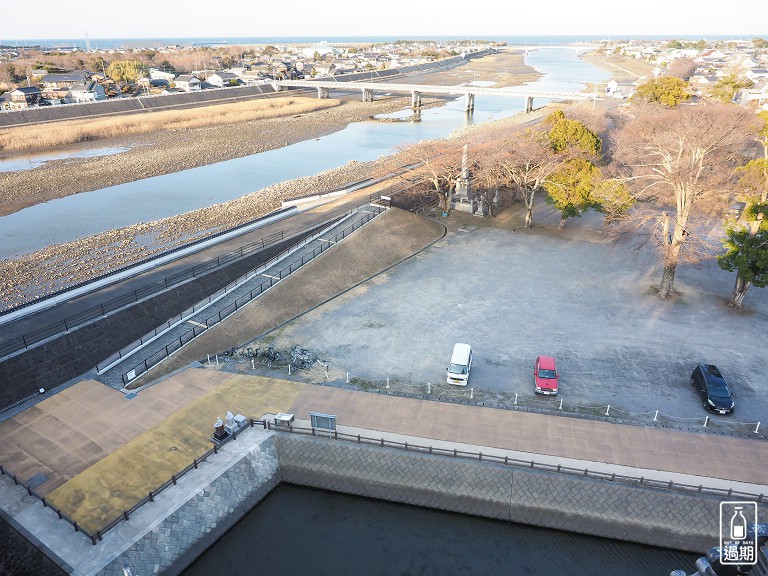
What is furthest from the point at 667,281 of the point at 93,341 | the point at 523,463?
the point at 93,341

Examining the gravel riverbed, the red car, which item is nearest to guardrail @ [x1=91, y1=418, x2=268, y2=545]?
the red car

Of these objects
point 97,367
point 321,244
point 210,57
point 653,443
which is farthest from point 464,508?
point 210,57

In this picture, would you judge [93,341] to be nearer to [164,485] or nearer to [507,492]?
[164,485]

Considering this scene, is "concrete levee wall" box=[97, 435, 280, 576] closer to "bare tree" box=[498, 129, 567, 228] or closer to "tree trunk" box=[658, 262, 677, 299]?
"tree trunk" box=[658, 262, 677, 299]

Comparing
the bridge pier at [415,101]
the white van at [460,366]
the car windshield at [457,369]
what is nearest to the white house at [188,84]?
the bridge pier at [415,101]

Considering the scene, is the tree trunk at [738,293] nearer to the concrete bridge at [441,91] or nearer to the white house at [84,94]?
the concrete bridge at [441,91]

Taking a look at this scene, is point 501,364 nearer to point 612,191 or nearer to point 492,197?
point 612,191

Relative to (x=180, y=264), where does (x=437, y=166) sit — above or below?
above
